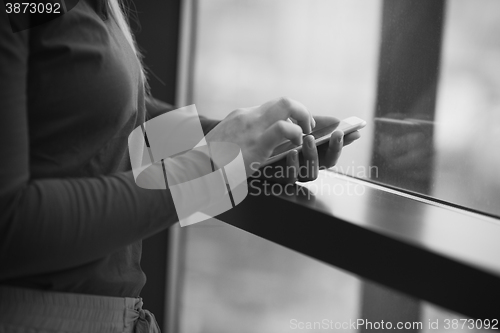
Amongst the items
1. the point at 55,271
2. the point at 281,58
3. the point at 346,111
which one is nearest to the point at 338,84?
the point at 346,111

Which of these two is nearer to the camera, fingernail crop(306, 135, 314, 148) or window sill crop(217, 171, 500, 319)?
window sill crop(217, 171, 500, 319)

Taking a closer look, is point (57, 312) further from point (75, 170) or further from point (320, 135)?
point (320, 135)

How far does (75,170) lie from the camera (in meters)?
0.61

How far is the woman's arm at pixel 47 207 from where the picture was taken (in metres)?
0.48

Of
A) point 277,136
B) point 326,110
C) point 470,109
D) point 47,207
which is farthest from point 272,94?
point 47,207

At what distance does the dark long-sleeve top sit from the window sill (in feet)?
0.53

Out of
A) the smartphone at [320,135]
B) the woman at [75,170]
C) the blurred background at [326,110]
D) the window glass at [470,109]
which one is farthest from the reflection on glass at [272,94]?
the woman at [75,170]

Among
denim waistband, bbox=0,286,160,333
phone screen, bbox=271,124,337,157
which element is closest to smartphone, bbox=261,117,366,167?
phone screen, bbox=271,124,337,157

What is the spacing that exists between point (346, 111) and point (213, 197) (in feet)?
2.15

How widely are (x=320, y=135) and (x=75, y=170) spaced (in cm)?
35

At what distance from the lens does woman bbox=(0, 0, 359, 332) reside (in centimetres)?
50

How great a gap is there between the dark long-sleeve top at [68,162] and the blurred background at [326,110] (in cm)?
35

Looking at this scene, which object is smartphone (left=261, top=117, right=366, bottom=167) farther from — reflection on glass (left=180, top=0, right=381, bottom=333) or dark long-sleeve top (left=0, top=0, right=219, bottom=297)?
reflection on glass (left=180, top=0, right=381, bottom=333)

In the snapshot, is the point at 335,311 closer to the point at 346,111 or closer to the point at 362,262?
the point at 346,111
